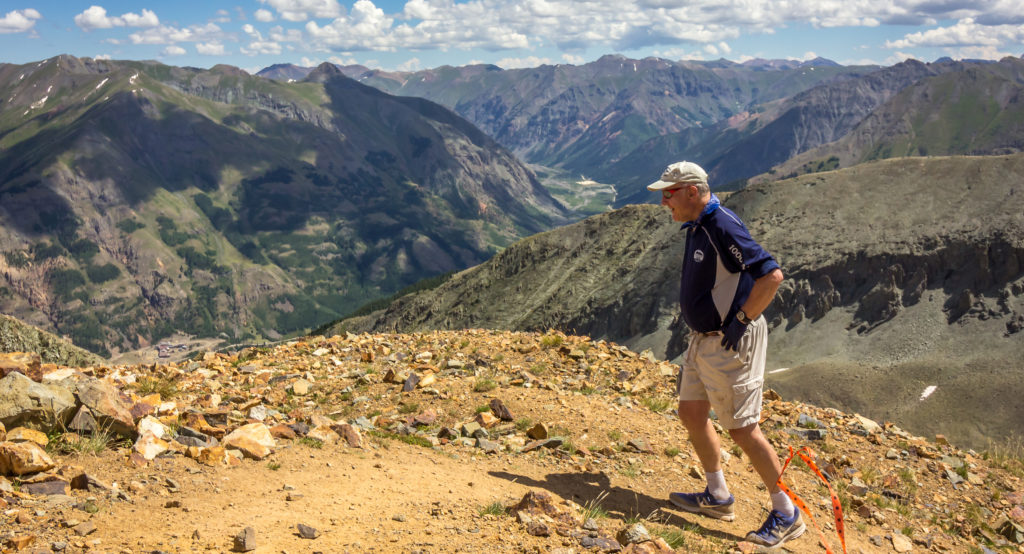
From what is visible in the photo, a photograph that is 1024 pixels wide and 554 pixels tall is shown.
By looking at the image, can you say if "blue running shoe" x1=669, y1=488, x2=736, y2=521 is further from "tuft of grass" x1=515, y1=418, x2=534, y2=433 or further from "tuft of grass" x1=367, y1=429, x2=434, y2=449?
"tuft of grass" x1=367, y1=429, x2=434, y2=449

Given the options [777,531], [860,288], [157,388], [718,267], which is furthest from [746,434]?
[860,288]

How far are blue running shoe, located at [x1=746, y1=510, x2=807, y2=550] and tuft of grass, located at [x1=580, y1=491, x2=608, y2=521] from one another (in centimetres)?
182

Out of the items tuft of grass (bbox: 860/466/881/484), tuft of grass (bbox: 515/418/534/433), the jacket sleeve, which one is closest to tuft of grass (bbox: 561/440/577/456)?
tuft of grass (bbox: 515/418/534/433)

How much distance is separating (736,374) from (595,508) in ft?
8.29

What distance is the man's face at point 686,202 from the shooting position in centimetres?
793

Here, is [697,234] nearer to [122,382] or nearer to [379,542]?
[379,542]

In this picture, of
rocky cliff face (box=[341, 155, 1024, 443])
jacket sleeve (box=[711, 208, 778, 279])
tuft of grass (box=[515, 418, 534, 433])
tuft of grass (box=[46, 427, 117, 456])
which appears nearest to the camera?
jacket sleeve (box=[711, 208, 778, 279])

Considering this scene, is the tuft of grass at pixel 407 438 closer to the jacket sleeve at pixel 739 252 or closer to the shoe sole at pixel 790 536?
the shoe sole at pixel 790 536

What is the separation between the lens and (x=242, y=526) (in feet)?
22.1

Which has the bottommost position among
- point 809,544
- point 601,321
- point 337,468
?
point 601,321

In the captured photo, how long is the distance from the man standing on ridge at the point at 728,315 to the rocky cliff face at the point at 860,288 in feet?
184

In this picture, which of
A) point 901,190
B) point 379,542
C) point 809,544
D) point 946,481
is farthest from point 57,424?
point 901,190

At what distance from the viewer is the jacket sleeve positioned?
7527mm

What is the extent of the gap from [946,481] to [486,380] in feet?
29.3
